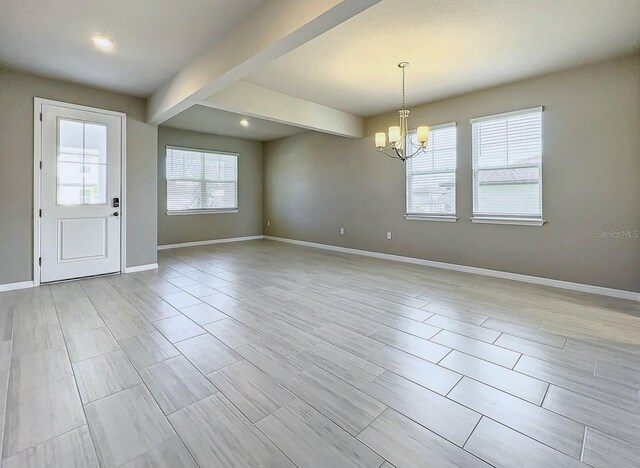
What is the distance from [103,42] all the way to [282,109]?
232cm

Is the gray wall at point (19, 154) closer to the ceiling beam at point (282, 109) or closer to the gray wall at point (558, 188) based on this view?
the ceiling beam at point (282, 109)

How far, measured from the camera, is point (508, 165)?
14.5 ft

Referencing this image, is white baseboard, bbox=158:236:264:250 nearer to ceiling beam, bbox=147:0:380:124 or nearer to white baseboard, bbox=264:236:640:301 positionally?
white baseboard, bbox=264:236:640:301

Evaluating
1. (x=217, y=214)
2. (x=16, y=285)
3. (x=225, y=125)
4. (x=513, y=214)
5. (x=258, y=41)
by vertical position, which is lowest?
(x=16, y=285)

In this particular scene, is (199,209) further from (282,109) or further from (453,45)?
(453,45)

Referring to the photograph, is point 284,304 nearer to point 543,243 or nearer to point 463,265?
point 463,265

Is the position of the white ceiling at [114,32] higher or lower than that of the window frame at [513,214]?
higher

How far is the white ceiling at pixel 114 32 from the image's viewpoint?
2.56 metres

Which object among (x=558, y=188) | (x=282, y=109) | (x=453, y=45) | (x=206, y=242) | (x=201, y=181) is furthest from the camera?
(x=206, y=242)

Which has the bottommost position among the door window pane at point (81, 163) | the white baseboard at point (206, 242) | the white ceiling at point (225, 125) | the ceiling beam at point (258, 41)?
the white baseboard at point (206, 242)

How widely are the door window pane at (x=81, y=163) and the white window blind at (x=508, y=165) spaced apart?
5.52 m

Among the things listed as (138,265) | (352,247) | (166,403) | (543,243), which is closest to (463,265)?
(543,243)

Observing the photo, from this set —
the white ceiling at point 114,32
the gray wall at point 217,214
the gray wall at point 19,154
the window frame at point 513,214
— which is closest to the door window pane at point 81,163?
the gray wall at point 19,154

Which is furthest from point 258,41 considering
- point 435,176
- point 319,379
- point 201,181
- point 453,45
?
point 201,181
